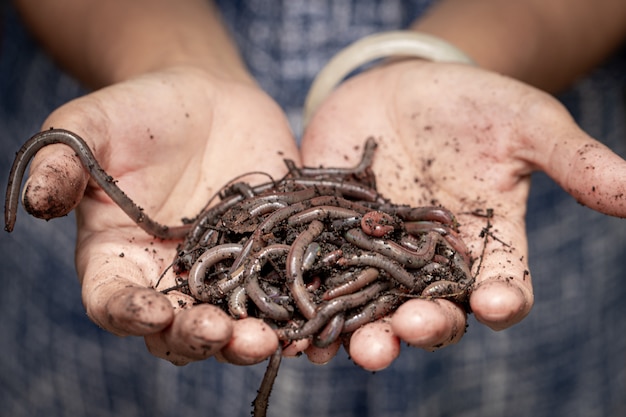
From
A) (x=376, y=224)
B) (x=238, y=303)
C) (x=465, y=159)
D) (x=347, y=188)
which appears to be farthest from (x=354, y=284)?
(x=465, y=159)

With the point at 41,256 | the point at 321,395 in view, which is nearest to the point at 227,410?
the point at 321,395

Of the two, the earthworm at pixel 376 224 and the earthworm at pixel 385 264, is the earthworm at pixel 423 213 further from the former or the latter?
the earthworm at pixel 385 264

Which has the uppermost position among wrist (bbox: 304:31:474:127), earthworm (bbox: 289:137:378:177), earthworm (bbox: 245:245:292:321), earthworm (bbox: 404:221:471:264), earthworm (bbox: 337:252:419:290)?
wrist (bbox: 304:31:474:127)

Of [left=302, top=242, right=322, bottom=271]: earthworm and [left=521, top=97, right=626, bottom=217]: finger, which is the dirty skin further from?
[left=521, top=97, right=626, bottom=217]: finger

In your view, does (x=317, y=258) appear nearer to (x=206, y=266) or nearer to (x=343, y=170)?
(x=206, y=266)

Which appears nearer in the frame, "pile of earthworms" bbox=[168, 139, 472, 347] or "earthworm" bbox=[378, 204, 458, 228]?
"pile of earthworms" bbox=[168, 139, 472, 347]

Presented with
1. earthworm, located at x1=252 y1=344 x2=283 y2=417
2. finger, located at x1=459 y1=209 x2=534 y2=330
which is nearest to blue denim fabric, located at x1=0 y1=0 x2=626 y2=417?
finger, located at x1=459 y1=209 x2=534 y2=330

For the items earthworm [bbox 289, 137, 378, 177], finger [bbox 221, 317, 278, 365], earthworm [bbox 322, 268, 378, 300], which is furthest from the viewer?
earthworm [bbox 289, 137, 378, 177]

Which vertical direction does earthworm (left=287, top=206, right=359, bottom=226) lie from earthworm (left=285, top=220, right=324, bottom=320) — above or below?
above
